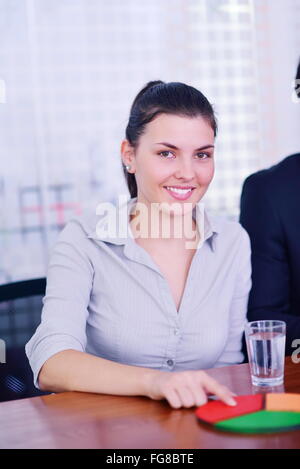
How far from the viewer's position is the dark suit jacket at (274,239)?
1702 millimetres

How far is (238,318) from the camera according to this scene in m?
1.58

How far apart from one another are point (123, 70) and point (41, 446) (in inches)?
113

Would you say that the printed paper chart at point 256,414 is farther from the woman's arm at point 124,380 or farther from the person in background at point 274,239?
the person in background at point 274,239

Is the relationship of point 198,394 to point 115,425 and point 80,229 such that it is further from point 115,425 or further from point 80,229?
point 80,229

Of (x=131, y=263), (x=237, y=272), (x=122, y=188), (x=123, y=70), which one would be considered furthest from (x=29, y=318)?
(x=123, y=70)

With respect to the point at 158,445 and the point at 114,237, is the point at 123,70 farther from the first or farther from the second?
the point at 158,445

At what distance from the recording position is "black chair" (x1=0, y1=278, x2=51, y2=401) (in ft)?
5.06

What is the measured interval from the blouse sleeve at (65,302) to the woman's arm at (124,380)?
38mm

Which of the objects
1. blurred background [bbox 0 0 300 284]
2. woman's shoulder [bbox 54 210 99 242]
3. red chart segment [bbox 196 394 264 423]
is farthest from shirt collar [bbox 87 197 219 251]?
blurred background [bbox 0 0 300 284]

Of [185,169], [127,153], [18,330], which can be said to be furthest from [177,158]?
[18,330]

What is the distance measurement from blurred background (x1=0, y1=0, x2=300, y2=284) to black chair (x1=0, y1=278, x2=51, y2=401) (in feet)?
6.11

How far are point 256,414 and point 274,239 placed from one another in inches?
34.1

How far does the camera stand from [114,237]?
156 cm

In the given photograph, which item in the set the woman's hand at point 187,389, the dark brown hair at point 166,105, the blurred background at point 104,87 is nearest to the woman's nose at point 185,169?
the dark brown hair at point 166,105
